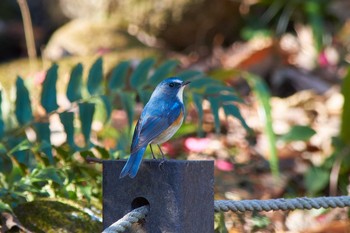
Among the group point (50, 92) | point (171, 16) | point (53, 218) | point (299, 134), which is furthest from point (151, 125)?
point (171, 16)

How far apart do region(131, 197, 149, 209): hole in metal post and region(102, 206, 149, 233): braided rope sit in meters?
0.05

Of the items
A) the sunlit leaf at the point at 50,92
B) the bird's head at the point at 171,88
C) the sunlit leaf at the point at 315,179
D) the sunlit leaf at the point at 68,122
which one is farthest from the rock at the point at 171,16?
the bird's head at the point at 171,88

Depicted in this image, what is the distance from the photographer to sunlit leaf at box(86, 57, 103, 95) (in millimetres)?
4391

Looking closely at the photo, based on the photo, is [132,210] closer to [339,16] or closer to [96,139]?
[96,139]

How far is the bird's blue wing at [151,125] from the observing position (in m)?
2.75

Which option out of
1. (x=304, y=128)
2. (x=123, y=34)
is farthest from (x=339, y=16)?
(x=304, y=128)

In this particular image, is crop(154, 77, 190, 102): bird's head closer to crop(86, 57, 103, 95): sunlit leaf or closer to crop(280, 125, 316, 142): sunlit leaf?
crop(86, 57, 103, 95): sunlit leaf

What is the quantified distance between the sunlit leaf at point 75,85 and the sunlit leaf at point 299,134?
247 centimetres

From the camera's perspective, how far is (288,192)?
20.9ft

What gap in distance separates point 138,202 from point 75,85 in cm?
179

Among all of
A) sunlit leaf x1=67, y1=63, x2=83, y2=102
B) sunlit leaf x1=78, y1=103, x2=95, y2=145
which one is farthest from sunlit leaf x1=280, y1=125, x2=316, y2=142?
sunlit leaf x1=78, y1=103, x2=95, y2=145

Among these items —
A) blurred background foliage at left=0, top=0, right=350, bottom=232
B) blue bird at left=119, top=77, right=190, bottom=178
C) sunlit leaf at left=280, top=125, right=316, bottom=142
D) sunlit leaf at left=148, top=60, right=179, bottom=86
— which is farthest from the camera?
sunlit leaf at left=280, top=125, right=316, bottom=142

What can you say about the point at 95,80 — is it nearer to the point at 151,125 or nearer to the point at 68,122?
the point at 68,122

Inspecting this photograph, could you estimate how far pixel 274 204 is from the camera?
3014 mm
